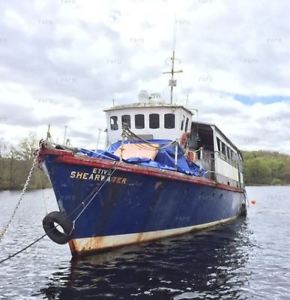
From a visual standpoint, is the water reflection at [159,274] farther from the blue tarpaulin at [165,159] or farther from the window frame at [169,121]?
Result: the window frame at [169,121]

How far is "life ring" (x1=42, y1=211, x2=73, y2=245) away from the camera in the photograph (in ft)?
47.9

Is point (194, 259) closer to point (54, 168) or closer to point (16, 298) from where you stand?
point (54, 168)

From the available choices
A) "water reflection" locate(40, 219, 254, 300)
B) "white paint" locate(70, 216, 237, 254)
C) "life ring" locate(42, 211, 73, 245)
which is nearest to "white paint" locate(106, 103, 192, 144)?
"white paint" locate(70, 216, 237, 254)

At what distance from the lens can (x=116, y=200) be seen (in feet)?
52.4

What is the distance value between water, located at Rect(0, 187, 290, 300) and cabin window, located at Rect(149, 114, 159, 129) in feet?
19.4

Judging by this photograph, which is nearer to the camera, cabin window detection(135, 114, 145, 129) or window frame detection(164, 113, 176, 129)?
window frame detection(164, 113, 176, 129)

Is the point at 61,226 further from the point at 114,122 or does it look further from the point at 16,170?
the point at 16,170

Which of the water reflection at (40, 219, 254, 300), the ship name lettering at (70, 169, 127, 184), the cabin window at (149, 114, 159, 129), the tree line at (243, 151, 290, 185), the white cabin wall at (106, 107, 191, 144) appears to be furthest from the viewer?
the tree line at (243, 151, 290, 185)

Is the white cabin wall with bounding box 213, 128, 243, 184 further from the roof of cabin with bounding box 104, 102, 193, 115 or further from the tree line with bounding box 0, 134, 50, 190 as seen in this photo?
the tree line with bounding box 0, 134, 50, 190

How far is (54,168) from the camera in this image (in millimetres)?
14539

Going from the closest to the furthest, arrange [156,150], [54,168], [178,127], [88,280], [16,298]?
1. [16,298]
2. [88,280]
3. [54,168]
4. [156,150]
5. [178,127]

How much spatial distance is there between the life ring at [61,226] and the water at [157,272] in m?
1.00

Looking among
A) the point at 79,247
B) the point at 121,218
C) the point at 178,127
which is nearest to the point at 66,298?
the point at 79,247

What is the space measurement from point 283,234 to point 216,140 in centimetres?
656
